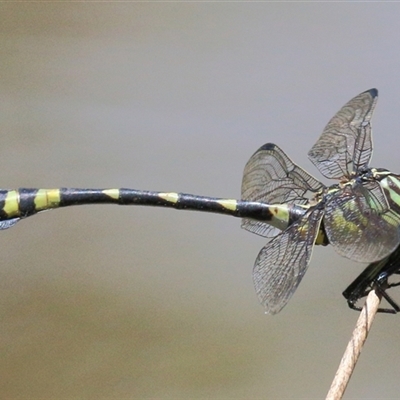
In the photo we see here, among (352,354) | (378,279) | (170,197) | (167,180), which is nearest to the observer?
(352,354)

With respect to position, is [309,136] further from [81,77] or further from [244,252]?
[81,77]

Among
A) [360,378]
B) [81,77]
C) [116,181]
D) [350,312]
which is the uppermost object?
[81,77]

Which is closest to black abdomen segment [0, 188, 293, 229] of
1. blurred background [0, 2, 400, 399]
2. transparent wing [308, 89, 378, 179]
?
transparent wing [308, 89, 378, 179]

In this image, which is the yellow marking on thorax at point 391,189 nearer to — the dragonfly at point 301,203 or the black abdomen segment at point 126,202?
the dragonfly at point 301,203

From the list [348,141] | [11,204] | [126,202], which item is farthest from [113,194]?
[348,141]

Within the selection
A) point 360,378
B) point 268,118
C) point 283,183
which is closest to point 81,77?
point 268,118

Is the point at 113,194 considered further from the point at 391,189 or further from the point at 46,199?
the point at 391,189
